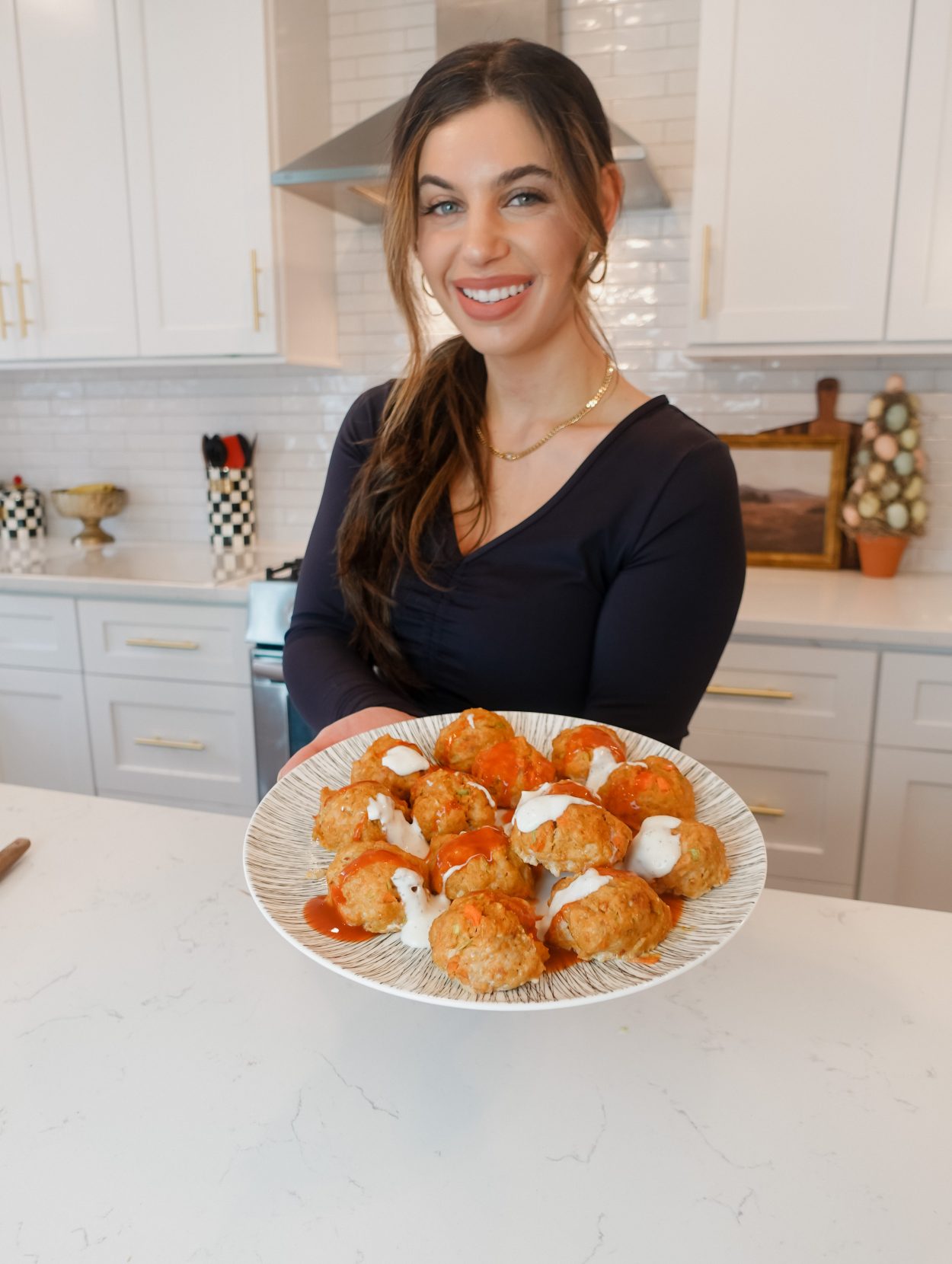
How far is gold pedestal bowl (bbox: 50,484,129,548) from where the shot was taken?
9.98 ft

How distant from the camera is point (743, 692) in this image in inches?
82.4

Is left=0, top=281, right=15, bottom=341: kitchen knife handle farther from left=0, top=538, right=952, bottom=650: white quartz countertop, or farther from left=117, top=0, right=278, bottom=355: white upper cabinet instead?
left=0, top=538, right=952, bottom=650: white quartz countertop

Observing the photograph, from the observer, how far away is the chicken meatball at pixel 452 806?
78cm

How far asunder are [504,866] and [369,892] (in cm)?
10

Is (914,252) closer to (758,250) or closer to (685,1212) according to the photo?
(758,250)

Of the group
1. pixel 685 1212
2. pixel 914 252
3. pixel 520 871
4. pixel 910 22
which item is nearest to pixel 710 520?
pixel 520 871

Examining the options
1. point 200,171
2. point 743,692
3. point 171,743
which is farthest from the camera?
point 171,743

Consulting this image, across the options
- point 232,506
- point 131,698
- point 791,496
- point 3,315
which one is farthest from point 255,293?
point 791,496

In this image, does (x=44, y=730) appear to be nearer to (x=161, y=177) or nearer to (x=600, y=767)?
(x=161, y=177)

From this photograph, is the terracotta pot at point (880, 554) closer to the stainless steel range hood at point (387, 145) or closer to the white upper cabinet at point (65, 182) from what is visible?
the stainless steel range hood at point (387, 145)

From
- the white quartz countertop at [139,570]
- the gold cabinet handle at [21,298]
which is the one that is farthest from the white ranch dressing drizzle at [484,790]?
the gold cabinet handle at [21,298]

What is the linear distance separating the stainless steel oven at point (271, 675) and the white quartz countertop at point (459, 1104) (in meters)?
1.41

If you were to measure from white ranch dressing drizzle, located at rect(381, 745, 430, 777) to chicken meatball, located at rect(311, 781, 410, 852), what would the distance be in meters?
0.05

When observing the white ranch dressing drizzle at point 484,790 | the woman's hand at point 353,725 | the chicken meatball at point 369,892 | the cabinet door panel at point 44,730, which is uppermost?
the white ranch dressing drizzle at point 484,790
